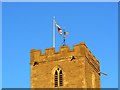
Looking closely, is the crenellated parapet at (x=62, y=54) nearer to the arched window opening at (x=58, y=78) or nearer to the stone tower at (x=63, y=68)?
the stone tower at (x=63, y=68)

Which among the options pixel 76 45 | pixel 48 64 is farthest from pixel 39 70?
pixel 76 45

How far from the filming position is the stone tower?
157 feet

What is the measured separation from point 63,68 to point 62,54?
1.43 meters

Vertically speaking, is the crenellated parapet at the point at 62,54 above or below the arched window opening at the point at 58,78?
above

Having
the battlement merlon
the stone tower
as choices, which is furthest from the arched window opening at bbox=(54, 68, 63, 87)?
the battlement merlon

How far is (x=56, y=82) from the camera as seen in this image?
48500mm

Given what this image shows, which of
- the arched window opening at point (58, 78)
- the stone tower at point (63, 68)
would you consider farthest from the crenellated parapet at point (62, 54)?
the arched window opening at point (58, 78)

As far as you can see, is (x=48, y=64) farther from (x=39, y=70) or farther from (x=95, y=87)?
(x=95, y=87)

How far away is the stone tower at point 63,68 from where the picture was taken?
47.8m

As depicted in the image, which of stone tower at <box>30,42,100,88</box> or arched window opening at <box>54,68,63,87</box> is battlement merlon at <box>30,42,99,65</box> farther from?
arched window opening at <box>54,68,63,87</box>

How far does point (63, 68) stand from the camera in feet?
159

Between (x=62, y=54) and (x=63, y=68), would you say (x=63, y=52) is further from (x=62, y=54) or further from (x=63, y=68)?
(x=63, y=68)

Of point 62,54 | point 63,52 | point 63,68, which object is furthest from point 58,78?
point 63,52

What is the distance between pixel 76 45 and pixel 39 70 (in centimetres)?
427
